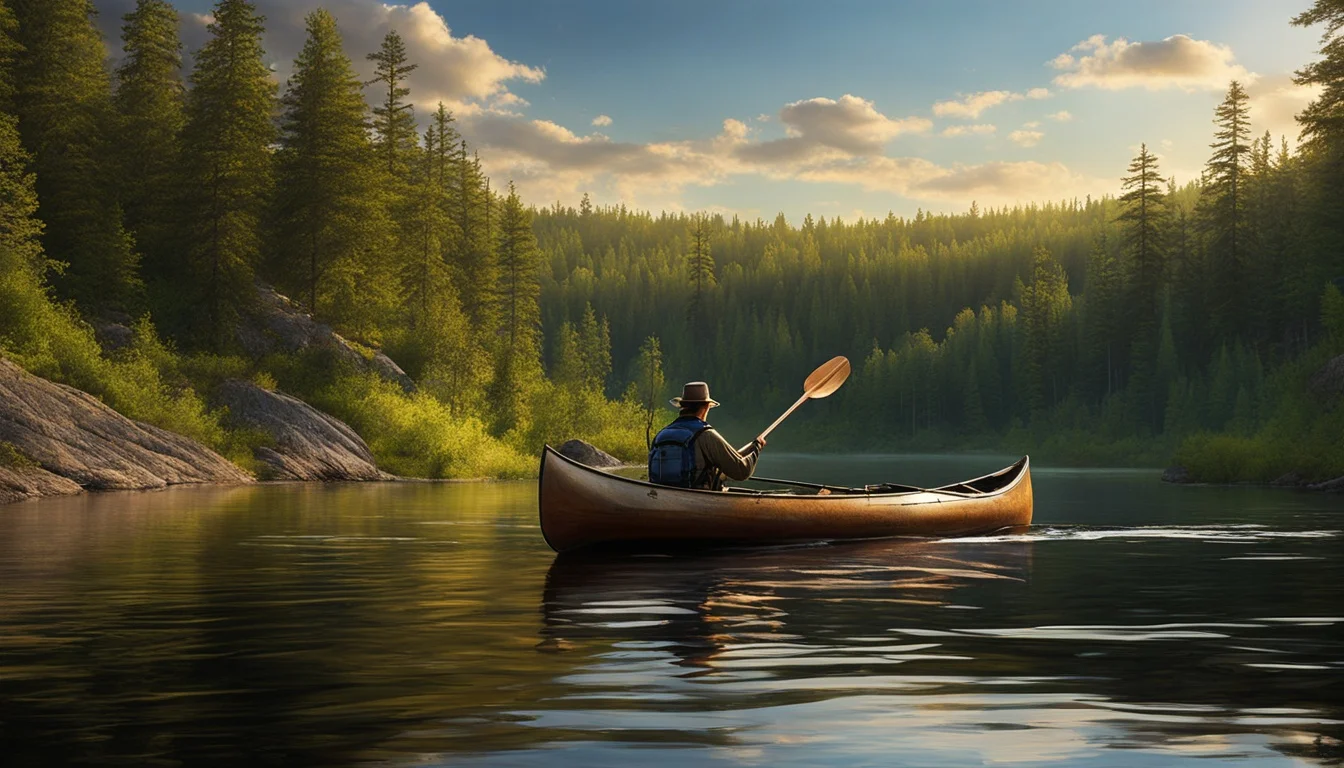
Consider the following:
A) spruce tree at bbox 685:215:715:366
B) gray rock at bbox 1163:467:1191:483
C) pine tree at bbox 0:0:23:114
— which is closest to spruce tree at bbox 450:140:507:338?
pine tree at bbox 0:0:23:114

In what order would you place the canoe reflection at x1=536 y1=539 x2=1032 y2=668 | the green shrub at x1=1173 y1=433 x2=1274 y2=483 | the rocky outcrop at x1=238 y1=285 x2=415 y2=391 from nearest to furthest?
the canoe reflection at x1=536 y1=539 x2=1032 y2=668 < the green shrub at x1=1173 y1=433 x2=1274 y2=483 < the rocky outcrop at x1=238 y1=285 x2=415 y2=391

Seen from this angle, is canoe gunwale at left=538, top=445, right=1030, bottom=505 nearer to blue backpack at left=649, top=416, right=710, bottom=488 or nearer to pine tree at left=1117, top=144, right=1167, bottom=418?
blue backpack at left=649, top=416, right=710, bottom=488

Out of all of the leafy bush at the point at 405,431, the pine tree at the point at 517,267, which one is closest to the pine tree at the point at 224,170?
the leafy bush at the point at 405,431

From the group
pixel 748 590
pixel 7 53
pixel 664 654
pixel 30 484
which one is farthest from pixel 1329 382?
pixel 7 53

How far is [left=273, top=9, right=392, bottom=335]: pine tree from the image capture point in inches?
2544

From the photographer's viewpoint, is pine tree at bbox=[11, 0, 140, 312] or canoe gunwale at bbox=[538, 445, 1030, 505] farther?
pine tree at bbox=[11, 0, 140, 312]

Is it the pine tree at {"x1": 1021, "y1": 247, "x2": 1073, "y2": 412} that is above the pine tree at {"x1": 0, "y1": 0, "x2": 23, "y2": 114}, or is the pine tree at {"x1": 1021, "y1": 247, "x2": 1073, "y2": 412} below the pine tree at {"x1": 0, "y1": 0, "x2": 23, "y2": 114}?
below

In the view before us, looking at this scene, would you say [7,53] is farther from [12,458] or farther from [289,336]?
[12,458]

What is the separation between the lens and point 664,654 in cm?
1103

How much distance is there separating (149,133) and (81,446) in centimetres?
3080

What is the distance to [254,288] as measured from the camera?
61594mm

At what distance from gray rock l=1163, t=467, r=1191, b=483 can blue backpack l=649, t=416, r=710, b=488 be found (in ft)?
141

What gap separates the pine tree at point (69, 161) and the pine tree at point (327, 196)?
7.37 metres

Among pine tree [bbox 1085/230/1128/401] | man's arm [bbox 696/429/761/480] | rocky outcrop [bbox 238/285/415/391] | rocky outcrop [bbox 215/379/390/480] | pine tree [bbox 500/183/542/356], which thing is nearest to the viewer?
man's arm [bbox 696/429/761/480]
